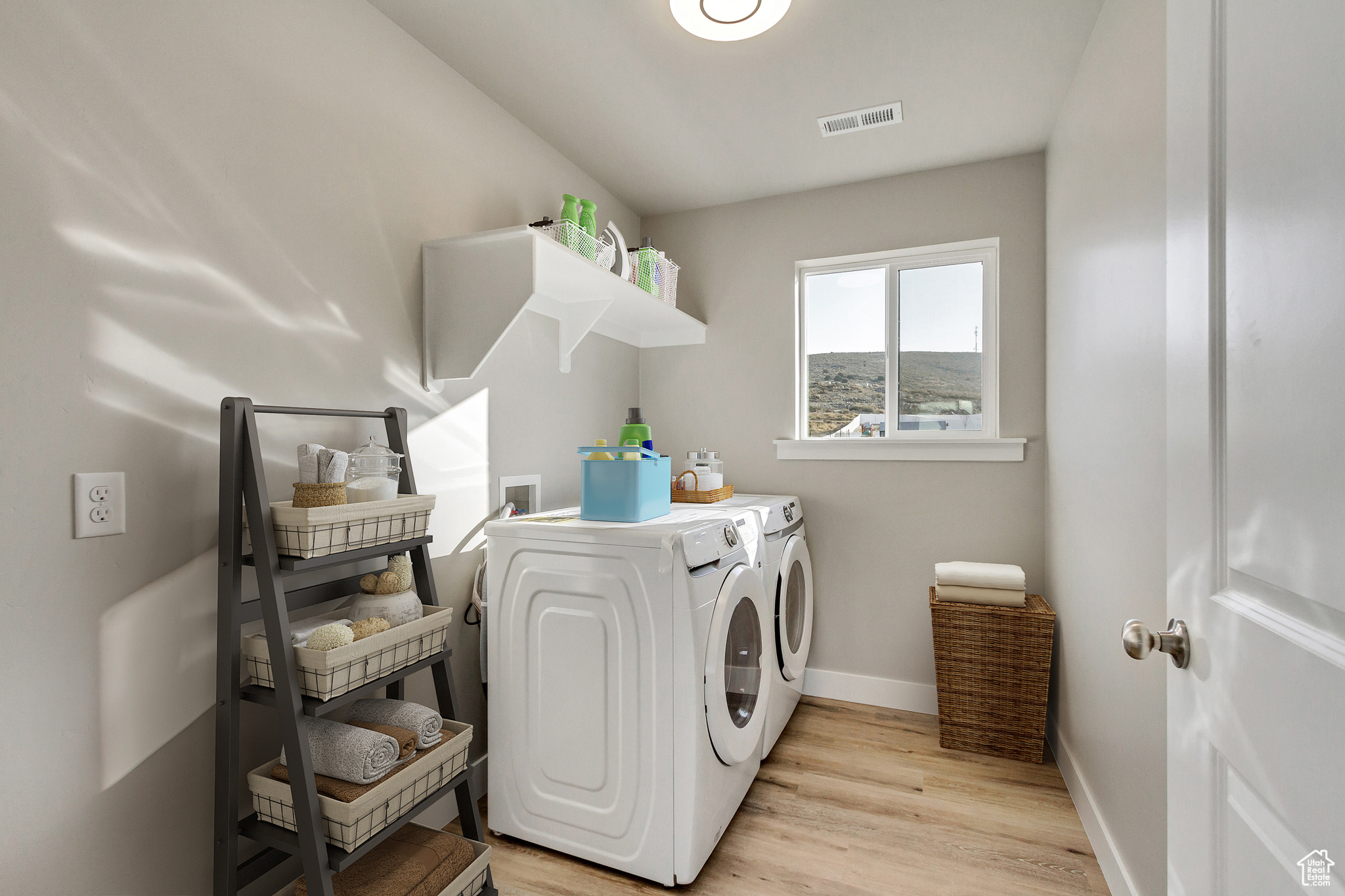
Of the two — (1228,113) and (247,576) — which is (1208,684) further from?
(247,576)

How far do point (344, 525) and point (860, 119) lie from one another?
6.88 feet

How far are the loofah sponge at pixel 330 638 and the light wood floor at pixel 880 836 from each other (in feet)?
2.88

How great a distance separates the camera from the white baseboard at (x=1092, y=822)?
1513mm

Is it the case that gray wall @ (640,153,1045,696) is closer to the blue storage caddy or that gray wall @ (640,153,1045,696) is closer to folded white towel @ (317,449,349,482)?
the blue storage caddy

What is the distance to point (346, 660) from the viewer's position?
121 centimetres

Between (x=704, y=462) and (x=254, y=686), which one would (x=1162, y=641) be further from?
(x=704, y=462)

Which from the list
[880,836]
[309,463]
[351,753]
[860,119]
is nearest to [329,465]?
[309,463]

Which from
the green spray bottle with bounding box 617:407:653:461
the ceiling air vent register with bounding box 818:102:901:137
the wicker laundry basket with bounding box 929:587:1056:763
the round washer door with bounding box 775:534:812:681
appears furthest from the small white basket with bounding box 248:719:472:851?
the ceiling air vent register with bounding box 818:102:901:137

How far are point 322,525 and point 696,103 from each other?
1757mm

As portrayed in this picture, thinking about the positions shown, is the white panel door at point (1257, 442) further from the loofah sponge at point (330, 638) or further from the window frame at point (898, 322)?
the window frame at point (898, 322)

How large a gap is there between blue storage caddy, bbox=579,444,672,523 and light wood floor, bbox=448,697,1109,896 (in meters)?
0.96

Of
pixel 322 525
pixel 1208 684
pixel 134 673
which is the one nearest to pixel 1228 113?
pixel 1208 684

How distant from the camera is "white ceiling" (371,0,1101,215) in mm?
1688

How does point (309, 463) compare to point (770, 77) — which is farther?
point (770, 77)
